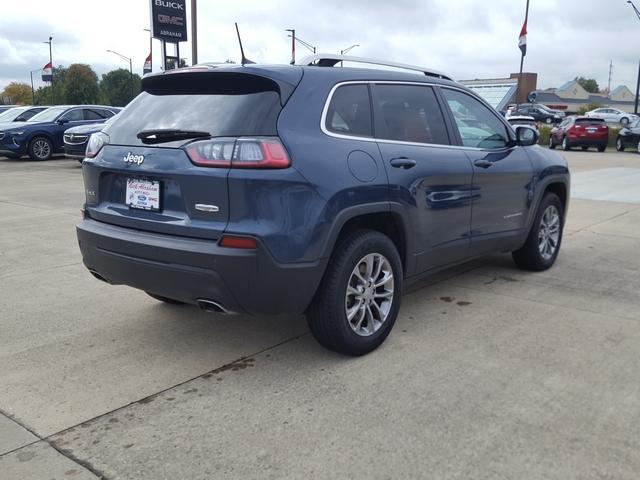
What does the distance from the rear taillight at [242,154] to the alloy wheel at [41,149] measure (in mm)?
17468

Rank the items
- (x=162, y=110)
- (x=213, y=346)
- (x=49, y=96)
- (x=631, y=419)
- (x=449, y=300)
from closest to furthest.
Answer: (x=631, y=419), (x=162, y=110), (x=213, y=346), (x=449, y=300), (x=49, y=96)

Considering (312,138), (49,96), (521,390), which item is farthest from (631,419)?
(49,96)

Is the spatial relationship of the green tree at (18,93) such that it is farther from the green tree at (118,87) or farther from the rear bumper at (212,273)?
the rear bumper at (212,273)

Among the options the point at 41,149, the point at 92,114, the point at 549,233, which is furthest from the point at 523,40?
the point at 549,233

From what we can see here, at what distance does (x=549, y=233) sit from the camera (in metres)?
6.17

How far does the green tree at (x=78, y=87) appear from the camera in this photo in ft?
229

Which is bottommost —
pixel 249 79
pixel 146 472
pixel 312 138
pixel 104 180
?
pixel 146 472

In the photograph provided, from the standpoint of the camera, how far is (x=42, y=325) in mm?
4527

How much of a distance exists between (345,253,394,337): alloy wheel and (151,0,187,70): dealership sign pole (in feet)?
74.1

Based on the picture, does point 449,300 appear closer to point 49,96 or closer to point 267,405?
point 267,405

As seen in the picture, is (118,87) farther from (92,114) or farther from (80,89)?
(92,114)

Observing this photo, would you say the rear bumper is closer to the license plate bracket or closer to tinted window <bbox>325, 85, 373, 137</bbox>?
the license plate bracket

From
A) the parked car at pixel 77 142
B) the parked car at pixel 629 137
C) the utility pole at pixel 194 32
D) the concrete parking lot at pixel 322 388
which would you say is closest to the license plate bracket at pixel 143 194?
the concrete parking lot at pixel 322 388

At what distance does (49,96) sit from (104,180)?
7603cm
